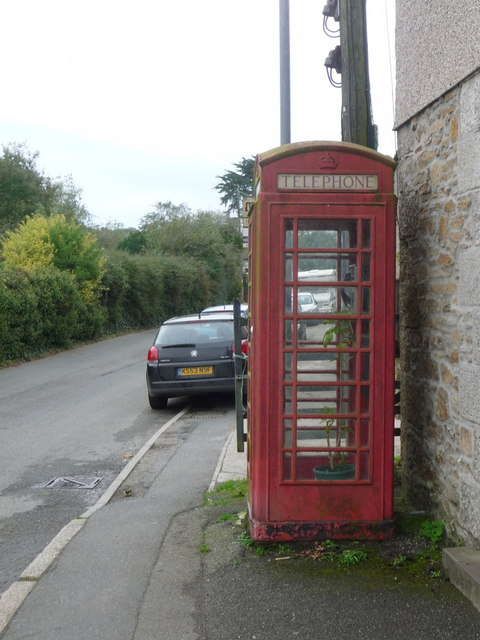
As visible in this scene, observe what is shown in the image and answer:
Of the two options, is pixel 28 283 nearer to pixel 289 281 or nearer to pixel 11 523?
pixel 11 523

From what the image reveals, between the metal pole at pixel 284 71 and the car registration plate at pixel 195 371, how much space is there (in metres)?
4.10

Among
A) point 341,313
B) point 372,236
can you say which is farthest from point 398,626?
point 372,236

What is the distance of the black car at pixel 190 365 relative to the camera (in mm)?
13188

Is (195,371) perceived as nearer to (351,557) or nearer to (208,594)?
(351,557)

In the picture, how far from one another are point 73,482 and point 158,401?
16.2 feet

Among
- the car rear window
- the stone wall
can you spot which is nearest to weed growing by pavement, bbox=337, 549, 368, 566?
the stone wall

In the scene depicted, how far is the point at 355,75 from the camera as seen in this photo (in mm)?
7105

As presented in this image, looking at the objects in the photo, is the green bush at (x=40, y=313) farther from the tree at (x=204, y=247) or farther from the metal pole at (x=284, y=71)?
the tree at (x=204, y=247)

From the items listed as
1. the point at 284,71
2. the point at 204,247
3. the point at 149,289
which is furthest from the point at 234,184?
the point at 284,71

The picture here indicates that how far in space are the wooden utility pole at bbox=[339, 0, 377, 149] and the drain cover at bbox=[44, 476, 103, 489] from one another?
456 centimetres

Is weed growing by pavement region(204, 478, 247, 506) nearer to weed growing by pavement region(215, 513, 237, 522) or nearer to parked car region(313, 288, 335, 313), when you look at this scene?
weed growing by pavement region(215, 513, 237, 522)

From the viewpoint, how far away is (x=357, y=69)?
7082mm

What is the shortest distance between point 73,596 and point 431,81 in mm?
4103

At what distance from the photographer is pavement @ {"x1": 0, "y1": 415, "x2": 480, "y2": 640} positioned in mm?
4070
